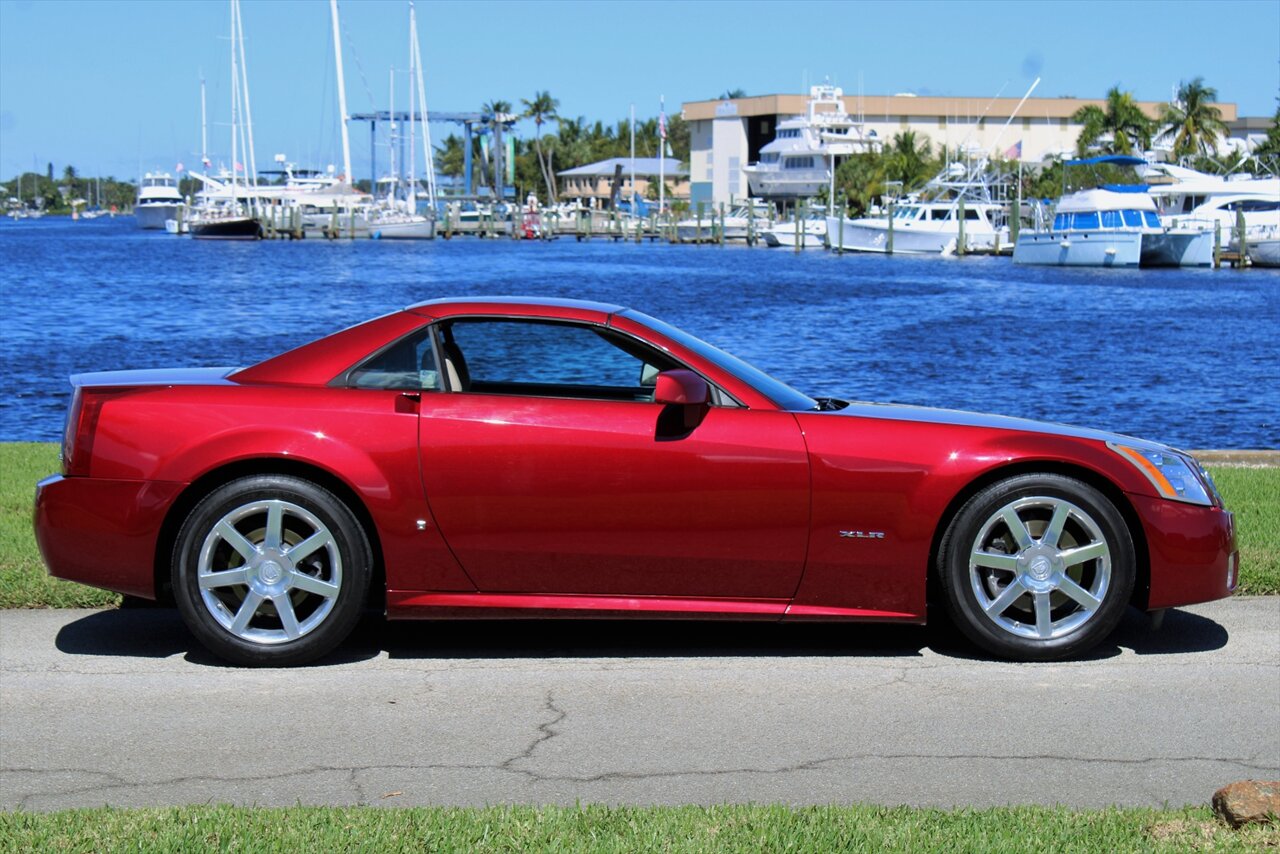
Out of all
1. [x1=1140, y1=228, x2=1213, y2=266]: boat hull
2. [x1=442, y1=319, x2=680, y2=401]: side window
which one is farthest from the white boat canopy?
[x1=442, y1=319, x2=680, y2=401]: side window

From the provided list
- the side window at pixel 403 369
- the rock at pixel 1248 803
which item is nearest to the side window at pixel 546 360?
the side window at pixel 403 369

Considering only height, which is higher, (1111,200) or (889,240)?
(1111,200)

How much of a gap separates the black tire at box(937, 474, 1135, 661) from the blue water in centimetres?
1456

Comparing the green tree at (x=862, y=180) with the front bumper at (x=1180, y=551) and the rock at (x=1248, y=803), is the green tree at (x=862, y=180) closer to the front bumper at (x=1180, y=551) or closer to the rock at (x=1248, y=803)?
the front bumper at (x=1180, y=551)

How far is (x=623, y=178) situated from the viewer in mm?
152500

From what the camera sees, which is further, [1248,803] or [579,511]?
[579,511]

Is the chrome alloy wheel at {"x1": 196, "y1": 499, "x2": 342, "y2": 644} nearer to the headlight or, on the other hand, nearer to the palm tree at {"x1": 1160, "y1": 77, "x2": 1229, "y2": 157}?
the headlight

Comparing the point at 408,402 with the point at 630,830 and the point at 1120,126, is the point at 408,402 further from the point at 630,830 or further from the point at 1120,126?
the point at 1120,126

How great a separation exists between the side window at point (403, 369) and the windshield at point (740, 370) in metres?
0.81

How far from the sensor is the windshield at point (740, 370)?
5.84 meters

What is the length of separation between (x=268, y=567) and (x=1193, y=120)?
103 metres

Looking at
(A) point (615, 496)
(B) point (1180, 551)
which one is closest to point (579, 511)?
(A) point (615, 496)

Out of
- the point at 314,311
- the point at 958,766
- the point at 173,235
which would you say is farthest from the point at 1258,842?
the point at 173,235

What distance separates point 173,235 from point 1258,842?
4798 inches
